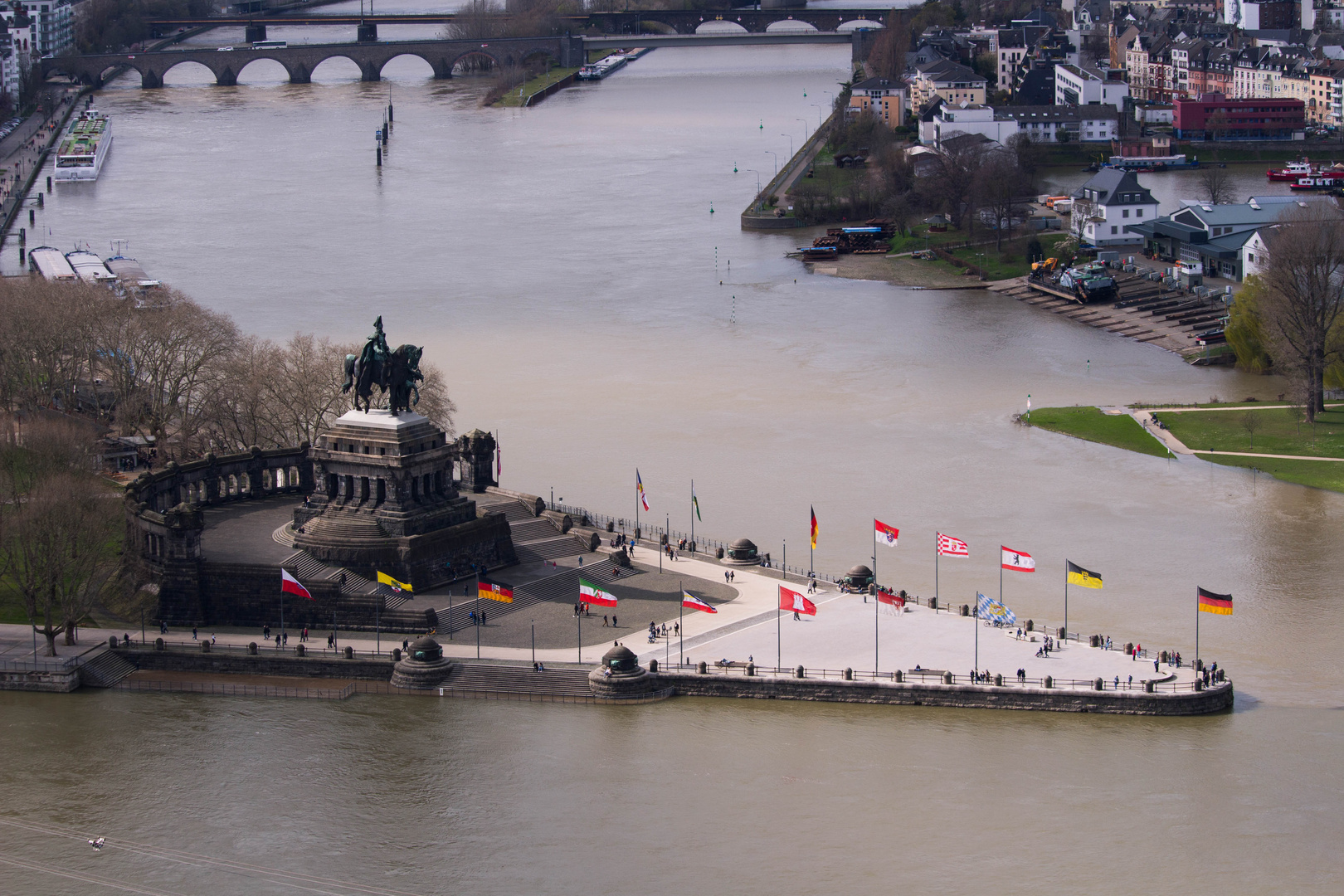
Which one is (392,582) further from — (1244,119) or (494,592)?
(1244,119)

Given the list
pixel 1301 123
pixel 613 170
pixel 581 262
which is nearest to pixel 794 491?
pixel 581 262

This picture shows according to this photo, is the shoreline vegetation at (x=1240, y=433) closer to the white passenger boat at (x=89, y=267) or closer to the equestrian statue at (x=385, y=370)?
the equestrian statue at (x=385, y=370)

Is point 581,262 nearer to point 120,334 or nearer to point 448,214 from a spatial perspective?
point 448,214

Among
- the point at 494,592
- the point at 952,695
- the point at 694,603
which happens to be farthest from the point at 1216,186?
the point at 494,592

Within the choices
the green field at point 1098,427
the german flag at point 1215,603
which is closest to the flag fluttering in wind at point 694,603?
the german flag at point 1215,603

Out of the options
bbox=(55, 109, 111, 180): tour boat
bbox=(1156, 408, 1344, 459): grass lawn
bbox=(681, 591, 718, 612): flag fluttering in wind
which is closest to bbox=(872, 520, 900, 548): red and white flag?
bbox=(681, 591, 718, 612): flag fluttering in wind

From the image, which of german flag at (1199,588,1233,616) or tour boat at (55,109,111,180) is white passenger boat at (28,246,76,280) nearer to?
tour boat at (55,109,111,180)
